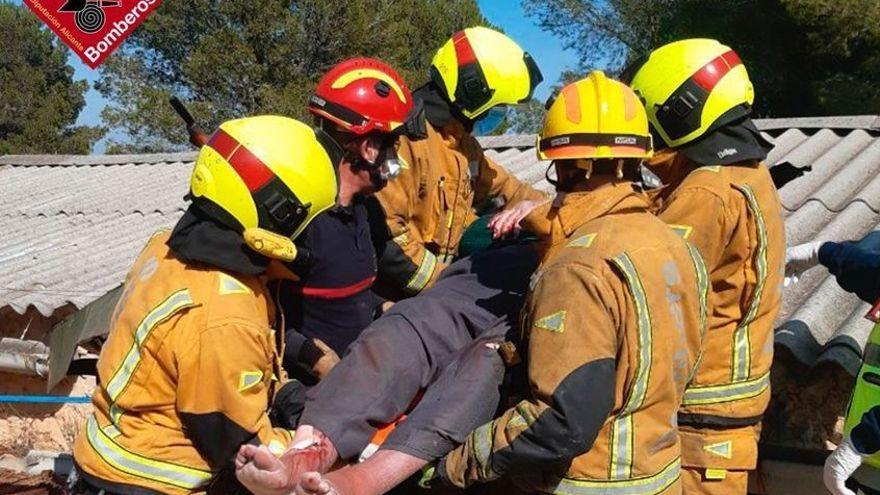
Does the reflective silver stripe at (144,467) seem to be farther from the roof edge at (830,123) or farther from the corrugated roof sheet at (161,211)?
the roof edge at (830,123)

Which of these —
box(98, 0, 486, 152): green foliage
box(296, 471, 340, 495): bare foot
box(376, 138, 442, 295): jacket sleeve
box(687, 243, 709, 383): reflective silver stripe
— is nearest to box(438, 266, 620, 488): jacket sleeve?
box(687, 243, 709, 383): reflective silver stripe

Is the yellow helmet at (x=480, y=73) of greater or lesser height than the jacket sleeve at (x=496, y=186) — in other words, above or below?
above

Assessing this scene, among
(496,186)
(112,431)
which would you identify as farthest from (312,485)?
(496,186)

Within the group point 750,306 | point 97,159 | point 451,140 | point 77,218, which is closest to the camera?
point 750,306

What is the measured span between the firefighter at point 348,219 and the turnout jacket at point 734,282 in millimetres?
1063

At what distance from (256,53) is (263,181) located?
2493cm

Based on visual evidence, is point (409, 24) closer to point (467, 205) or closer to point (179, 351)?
point (467, 205)

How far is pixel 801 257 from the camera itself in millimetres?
3312

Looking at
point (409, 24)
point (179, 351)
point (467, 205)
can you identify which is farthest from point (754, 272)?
point (409, 24)

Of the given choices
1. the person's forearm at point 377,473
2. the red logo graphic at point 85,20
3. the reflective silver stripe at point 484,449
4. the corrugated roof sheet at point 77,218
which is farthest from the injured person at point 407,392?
the red logo graphic at point 85,20

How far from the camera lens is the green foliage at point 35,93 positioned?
34844 mm

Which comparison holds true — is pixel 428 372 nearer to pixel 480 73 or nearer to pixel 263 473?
pixel 263 473

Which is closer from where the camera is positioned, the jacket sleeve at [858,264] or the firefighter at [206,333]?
the firefighter at [206,333]

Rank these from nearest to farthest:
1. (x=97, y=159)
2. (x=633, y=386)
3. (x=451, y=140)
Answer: (x=633, y=386), (x=451, y=140), (x=97, y=159)
